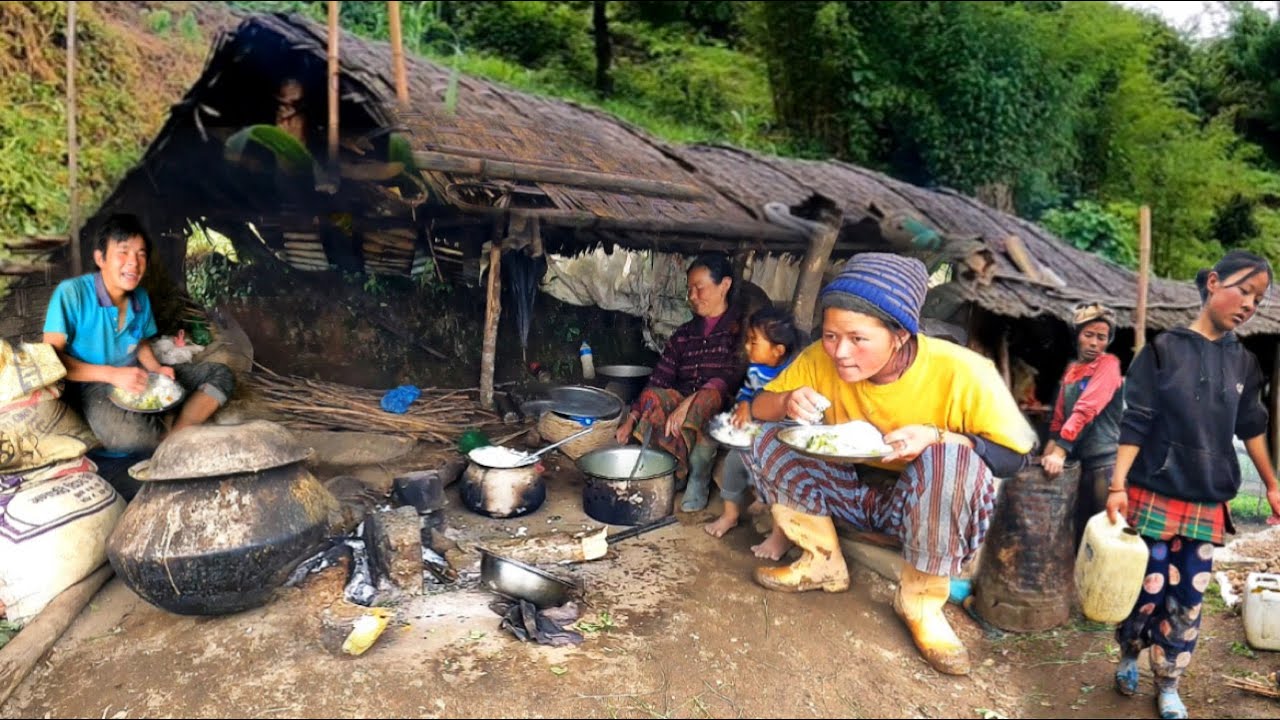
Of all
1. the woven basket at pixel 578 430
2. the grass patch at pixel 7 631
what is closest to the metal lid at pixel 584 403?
the woven basket at pixel 578 430

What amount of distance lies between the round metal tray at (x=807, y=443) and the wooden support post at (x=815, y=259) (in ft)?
4.71

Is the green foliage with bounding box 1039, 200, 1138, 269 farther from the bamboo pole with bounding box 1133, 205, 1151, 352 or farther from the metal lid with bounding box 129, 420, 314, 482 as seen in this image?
the metal lid with bounding box 129, 420, 314, 482

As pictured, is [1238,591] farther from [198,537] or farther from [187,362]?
[187,362]

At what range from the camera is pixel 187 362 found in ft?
14.6

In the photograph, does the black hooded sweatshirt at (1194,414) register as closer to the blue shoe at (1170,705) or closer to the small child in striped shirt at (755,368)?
the blue shoe at (1170,705)

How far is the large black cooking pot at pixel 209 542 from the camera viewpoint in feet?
9.64

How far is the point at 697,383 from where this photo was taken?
15.6ft

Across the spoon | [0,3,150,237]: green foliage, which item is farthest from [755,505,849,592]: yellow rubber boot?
[0,3,150,237]: green foliage

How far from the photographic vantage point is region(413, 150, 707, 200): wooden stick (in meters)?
3.98

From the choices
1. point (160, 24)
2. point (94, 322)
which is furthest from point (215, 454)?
point (160, 24)

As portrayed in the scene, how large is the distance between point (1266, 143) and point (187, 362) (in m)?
12.9

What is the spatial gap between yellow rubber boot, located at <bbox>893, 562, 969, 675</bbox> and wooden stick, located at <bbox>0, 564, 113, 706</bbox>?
11.1 feet

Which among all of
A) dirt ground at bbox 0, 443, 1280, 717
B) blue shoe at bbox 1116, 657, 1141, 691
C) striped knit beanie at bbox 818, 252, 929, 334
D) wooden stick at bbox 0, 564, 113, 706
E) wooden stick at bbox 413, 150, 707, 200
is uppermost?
wooden stick at bbox 413, 150, 707, 200

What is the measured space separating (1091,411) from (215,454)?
3998mm
